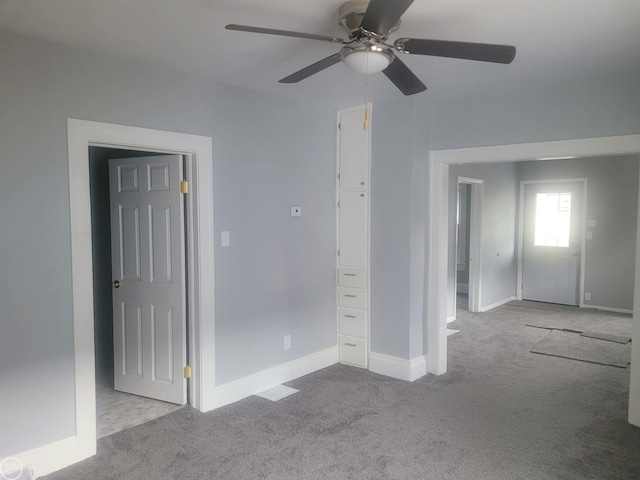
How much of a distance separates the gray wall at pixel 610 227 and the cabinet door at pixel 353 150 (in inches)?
178

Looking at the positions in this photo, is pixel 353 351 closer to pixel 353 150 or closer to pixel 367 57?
pixel 353 150

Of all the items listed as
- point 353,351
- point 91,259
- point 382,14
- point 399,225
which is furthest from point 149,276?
point 382,14

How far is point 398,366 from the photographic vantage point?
415cm

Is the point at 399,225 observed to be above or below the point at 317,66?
below

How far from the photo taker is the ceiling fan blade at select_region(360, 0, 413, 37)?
168 centimetres

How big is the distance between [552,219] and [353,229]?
4.60 m

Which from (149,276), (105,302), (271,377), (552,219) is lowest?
(271,377)

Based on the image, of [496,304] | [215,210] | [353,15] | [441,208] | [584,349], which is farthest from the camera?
[496,304]

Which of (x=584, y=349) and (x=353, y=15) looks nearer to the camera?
(x=353, y=15)

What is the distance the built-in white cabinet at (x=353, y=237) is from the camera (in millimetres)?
4316

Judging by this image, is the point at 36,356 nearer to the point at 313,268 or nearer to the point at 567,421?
the point at 313,268

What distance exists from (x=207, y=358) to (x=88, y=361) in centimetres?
87

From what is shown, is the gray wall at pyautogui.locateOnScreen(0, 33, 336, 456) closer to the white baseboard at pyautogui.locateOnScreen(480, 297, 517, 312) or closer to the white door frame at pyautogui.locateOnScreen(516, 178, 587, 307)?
the white baseboard at pyautogui.locateOnScreen(480, 297, 517, 312)

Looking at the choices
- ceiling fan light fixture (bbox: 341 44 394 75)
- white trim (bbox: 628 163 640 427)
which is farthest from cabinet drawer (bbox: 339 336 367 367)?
ceiling fan light fixture (bbox: 341 44 394 75)
